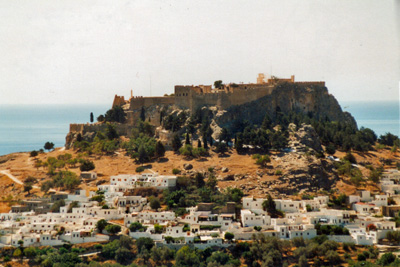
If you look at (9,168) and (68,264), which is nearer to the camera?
(68,264)

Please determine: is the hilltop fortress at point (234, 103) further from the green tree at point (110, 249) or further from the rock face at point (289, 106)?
the green tree at point (110, 249)

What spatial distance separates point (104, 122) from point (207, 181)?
13.9 meters

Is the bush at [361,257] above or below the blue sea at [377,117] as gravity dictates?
below

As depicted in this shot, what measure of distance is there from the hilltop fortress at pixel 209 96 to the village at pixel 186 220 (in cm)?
1047

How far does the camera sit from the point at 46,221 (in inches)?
1261

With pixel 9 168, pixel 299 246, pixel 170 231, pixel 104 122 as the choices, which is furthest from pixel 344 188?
pixel 9 168

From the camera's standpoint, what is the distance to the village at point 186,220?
30031 mm

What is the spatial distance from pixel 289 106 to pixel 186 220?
59.3ft

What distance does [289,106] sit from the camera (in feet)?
155

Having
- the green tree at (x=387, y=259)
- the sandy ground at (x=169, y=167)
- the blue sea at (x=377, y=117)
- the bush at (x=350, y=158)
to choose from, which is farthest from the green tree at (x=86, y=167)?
the blue sea at (x=377, y=117)

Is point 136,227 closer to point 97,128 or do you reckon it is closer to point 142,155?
point 142,155

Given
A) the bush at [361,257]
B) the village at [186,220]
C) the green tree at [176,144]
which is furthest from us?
the green tree at [176,144]

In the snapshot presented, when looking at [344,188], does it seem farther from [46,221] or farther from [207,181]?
[46,221]

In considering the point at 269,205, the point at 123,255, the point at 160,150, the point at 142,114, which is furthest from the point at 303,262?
A: the point at 142,114
